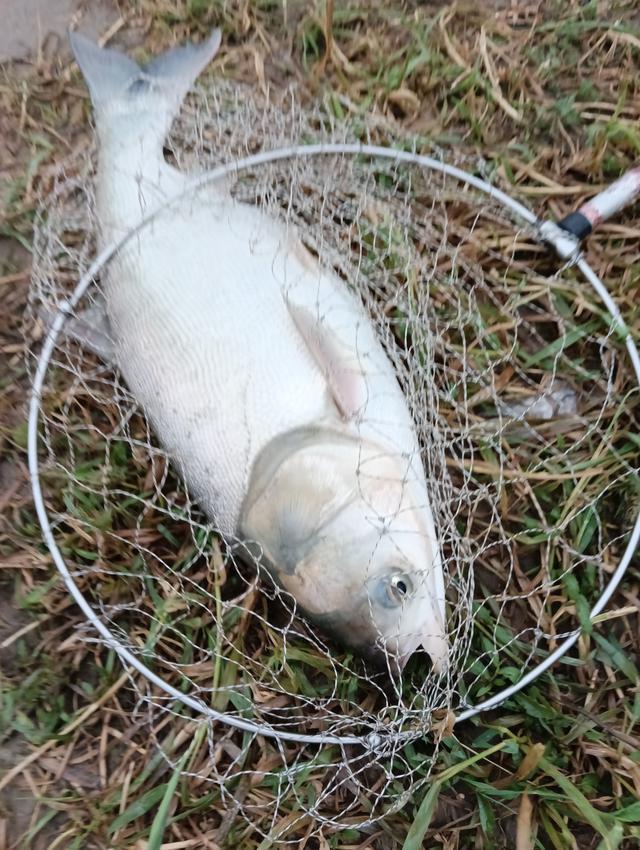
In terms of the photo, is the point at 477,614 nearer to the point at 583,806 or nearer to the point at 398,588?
the point at 398,588

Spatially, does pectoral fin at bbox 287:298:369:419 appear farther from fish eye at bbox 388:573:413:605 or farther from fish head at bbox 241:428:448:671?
fish eye at bbox 388:573:413:605

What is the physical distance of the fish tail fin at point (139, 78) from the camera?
7.32ft

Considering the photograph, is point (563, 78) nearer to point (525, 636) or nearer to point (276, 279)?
point (276, 279)

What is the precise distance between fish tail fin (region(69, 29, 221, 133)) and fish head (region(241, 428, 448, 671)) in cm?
107

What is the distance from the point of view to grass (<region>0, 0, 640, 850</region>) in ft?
6.53

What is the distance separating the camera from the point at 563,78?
7.95 feet

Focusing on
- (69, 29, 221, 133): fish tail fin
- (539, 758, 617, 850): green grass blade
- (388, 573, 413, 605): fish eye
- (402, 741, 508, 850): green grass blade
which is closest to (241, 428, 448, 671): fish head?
(388, 573, 413, 605): fish eye

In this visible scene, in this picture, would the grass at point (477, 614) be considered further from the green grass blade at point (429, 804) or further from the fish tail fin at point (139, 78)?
the fish tail fin at point (139, 78)

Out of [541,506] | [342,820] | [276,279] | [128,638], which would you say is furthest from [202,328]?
[342,820]

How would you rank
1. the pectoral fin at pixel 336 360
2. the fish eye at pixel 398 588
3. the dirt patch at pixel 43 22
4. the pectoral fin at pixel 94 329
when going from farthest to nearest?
the dirt patch at pixel 43 22, the pectoral fin at pixel 94 329, the pectoral fin at pixel 336 360, the fish eye at pixel 398 588

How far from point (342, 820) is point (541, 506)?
0.97m

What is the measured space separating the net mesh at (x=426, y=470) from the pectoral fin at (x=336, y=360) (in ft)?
0.60

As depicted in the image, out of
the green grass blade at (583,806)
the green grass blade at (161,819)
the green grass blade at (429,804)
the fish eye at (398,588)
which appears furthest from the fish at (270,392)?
the green grass blade at (161,819)

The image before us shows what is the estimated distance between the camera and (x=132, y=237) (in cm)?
209
